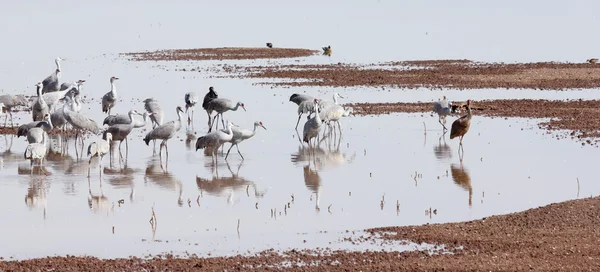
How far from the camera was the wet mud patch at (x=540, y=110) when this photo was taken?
27266 mm

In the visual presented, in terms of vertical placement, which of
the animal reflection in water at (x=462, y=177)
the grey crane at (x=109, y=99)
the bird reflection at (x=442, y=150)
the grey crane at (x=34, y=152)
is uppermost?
the grey crane at (x=109, y=99)

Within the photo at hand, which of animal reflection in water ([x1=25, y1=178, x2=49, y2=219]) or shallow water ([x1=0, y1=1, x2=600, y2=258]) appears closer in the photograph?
shallow water ([x1=0, y1=1, x2=600, y2=258])

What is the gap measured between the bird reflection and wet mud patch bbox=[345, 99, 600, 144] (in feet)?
10.4

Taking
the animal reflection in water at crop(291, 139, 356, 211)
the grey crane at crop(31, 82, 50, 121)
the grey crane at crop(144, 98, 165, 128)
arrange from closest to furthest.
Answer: the animal reflection in water at crop(291, 139, 356, 211) < the grey crane at crop(144, 98, 165, 128) < the grey crane at crop(31, 82, 50, 121)

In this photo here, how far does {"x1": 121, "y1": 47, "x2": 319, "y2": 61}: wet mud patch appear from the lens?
60.4 m

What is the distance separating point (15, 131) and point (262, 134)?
6.15m

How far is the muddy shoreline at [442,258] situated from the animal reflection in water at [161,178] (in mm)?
4654

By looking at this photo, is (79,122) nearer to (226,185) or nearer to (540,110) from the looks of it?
(226,185)

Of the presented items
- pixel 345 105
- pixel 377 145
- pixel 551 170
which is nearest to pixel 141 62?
pixel 345 105

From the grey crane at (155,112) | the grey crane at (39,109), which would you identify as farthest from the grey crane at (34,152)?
the grey crane at (39,109)

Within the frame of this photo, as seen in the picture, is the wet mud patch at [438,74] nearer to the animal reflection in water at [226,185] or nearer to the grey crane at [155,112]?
the grey crane at [155,112]

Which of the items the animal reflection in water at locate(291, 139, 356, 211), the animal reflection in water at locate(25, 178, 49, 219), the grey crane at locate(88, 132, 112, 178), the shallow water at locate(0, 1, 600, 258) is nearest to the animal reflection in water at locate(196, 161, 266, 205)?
the shallow water at locate(0, 1, 600, 258)

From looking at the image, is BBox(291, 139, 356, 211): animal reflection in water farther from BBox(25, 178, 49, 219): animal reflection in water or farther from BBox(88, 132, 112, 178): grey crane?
BBox(25, 178, 49, 219): animal reflection in water

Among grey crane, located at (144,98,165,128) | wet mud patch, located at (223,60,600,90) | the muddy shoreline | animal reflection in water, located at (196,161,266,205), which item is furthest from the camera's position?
wet mud patch, located at (223,60,600,90)
